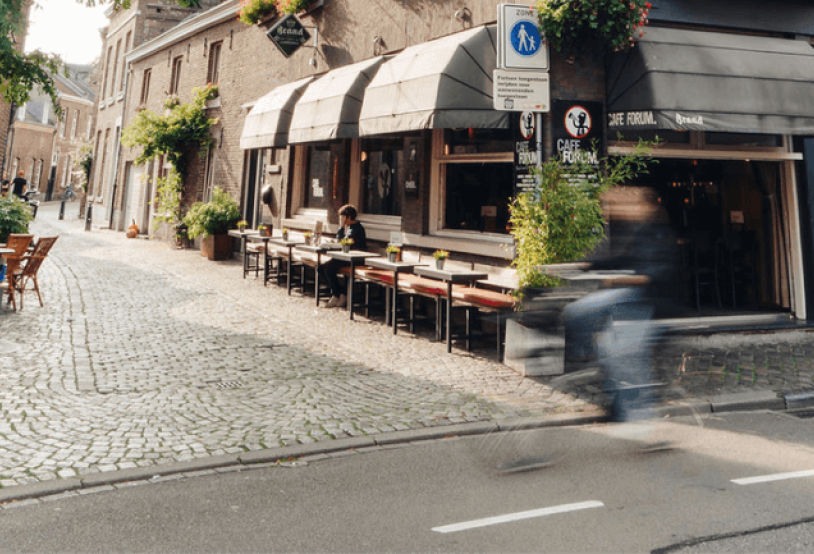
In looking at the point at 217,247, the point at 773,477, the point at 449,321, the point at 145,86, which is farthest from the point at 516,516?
the point at 145,86

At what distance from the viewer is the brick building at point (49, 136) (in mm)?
50562

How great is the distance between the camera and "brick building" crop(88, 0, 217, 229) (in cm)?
2783

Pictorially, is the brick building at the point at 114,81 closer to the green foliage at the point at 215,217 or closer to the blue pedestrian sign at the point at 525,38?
the green foliage at the point at 215,217

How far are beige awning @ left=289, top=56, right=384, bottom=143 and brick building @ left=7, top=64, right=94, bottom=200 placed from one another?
135 feet

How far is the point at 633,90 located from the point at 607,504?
Answer: 233 inches

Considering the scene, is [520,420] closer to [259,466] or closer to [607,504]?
[607,504]

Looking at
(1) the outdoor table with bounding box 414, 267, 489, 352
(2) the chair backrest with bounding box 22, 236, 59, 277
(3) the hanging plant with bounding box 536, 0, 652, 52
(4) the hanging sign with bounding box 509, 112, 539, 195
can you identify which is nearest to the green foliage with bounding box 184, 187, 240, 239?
(2) the chair backrest with bounding box 22, 236, 59, 277

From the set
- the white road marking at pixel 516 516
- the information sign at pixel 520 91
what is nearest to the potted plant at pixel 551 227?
the information sign at pixel 520 91

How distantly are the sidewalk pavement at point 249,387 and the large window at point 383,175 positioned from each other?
2.34 meters

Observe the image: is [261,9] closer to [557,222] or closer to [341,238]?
[341,238]

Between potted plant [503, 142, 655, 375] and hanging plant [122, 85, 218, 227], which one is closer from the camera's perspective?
potted plant [503, 142, 655, 375]

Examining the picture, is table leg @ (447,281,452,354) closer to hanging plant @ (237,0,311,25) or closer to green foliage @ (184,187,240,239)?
hanging plant @ (237,0,311,25)

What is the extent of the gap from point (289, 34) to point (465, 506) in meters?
12.3

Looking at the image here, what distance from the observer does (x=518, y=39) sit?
24.8ft
